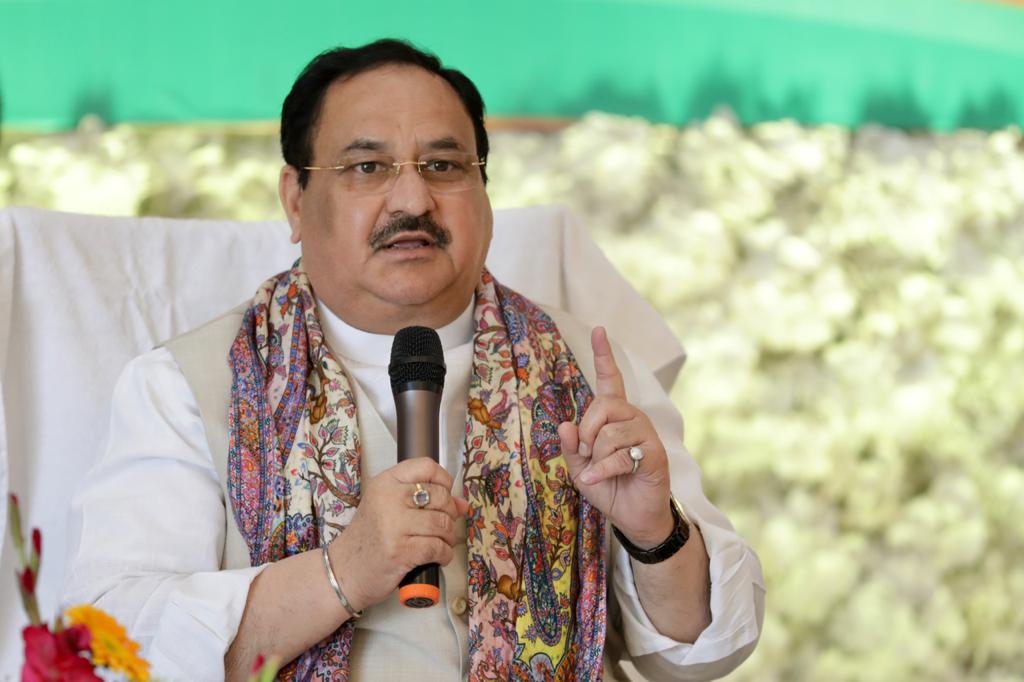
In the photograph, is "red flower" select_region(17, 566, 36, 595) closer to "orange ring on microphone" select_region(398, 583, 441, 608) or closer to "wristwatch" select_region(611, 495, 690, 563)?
Result: "orange ring on microphone" select_region(398, 583, 441, 608)

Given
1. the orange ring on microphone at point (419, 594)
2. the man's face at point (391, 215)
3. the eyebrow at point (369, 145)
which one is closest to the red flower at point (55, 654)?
the orange ring on microphone at point (419, 594)

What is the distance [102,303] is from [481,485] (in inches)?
33.3

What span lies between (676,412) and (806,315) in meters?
1.38

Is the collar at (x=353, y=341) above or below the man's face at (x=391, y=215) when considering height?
below

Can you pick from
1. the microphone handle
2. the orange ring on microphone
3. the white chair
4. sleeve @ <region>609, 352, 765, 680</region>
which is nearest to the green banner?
the white chair

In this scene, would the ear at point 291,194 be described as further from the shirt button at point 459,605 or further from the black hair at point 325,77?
the shirt button at point 459,605

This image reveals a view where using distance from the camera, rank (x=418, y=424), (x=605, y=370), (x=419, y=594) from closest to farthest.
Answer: (x=419, y=594) < (x=418, y=424) < (x=605, y=370)

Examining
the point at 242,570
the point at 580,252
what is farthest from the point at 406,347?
the point at 580,252

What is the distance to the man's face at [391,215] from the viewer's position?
6.08 ft

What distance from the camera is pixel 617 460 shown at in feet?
5.22

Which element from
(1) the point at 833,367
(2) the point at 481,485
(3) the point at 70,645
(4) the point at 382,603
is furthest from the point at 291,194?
(1) the point at 833,367

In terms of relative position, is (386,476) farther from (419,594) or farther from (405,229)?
(405,229)

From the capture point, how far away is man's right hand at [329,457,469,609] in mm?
1490

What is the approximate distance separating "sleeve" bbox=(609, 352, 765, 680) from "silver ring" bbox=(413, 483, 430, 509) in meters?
0.44
